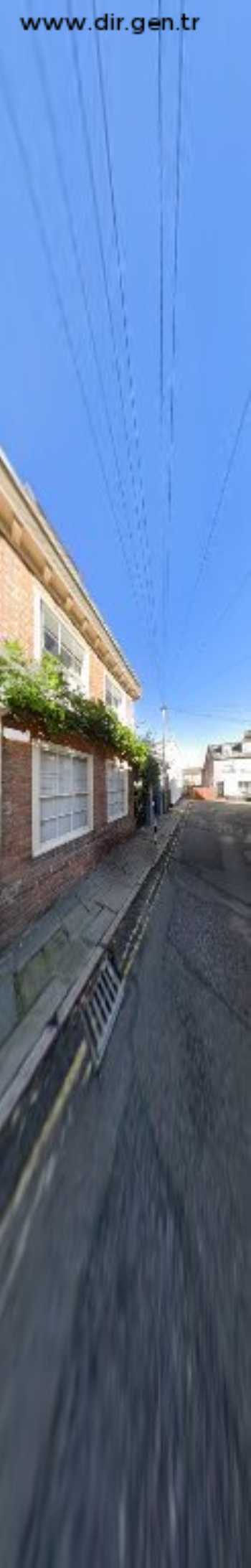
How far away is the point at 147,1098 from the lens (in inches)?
110

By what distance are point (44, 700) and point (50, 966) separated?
2920 millimetres

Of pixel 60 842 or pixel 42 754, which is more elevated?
pixel 42 754

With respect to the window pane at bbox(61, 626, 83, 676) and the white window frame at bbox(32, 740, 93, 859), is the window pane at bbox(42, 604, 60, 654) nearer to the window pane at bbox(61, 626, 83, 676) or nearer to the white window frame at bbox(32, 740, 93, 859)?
the window pane at bbox(61, 626, 83, 676)

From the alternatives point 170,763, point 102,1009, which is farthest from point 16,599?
point 170,763

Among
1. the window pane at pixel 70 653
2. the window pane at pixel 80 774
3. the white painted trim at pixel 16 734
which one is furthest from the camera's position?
the window pane at pixel 80 774

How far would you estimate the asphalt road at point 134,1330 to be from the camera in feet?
4.12

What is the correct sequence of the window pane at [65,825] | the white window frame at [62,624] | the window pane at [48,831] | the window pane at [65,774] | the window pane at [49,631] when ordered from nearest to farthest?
the white window frame at [62,624]
the window pane at [48,831]
the window pane at [49,631]
the window pane at [65,825]
the window pane at [65,774]

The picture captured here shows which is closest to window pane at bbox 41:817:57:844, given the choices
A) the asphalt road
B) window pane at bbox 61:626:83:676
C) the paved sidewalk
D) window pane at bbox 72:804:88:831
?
the paved sidewalk

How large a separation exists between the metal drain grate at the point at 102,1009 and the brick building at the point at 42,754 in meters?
1.31

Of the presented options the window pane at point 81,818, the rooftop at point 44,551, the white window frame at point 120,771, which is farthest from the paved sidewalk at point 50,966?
the rooftop at point 44,551

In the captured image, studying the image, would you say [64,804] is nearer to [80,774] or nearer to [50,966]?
[80,774]

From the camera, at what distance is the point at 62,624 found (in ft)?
27.6

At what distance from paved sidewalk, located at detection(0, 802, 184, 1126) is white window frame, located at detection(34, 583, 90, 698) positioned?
10.1 feet

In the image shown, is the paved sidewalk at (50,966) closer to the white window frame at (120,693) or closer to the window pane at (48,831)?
the window pane at (48,831)
